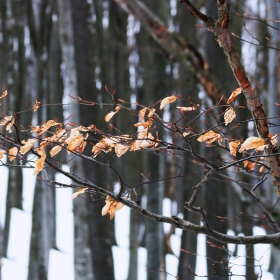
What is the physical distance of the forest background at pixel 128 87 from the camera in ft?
17.2

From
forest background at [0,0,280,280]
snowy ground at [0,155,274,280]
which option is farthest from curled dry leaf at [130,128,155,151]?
snowy ground at [0,155,274,280]

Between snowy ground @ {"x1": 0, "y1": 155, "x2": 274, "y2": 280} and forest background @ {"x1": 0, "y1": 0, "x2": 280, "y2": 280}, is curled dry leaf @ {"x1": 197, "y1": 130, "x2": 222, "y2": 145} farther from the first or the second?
snowy ground @ {"x1": 0, "y1": 155, "x2": 274, "y2": 280}

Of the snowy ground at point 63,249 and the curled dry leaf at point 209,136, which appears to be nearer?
the curled dry leaf at point 209,136

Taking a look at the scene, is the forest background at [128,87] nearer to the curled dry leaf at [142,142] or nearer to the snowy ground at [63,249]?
the curled dry leaf at [142,142]

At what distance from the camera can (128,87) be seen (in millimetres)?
11359

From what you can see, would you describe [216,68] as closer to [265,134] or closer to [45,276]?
[265,134]

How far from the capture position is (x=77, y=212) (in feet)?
18.2

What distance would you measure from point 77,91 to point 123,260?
23.7 ft

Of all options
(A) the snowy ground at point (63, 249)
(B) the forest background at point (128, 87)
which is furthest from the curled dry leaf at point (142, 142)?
(A) the snowy ground at point (63, 249)

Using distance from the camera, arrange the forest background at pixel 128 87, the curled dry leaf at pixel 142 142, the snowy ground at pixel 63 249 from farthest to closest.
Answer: the snowy ground at pixel 63 249 < the forest background at pixel 128 87 < the curled dry leaf at pixel 142 142

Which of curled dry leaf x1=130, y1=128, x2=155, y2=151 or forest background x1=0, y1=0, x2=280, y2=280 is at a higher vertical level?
forest background x1=0, y1=0, x2=280, y2=280

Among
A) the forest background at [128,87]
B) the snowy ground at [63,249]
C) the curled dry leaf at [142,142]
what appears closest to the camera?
the curled dry leaf at [142,142]

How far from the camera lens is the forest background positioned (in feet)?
17.2

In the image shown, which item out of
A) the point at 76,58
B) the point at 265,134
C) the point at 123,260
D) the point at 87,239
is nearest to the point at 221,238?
the point at 265,134
